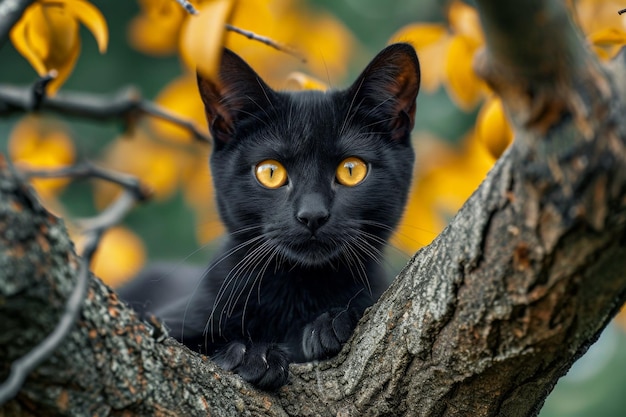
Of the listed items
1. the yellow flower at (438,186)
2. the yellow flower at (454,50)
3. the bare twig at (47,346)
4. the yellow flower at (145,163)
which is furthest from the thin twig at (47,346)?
the yellow flower at (145,163)

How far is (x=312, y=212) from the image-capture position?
2.08 meters

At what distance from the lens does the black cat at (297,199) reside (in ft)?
7.23

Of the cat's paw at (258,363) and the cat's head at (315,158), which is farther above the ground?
the cat's head at (315,158)

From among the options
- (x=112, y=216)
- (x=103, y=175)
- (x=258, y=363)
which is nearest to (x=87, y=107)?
(x=103, y=175)

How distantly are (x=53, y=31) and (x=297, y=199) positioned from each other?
2.80 feet

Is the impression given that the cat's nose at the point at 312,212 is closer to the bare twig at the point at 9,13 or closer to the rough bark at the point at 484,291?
the rough bark at the point at 484,291

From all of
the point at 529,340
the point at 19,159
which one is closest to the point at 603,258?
the point at 529,340

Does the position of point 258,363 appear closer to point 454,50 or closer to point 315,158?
point 315,158

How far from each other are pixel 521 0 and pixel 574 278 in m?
0.52

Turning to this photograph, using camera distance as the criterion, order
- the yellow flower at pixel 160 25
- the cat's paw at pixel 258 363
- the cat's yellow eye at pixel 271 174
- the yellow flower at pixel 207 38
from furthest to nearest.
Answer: the cat's yellow eye at pixel 271 174 < the yellow flower at pixel 160 25 < the cat's paw at pixel 258 363 < the yellow flower at pixel 207 38

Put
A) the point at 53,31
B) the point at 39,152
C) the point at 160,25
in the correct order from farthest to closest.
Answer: the point at 39,152
the point at 160,25
the point at 53,31

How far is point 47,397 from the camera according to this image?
122 cm

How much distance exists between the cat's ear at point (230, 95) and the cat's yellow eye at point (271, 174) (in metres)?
0.25

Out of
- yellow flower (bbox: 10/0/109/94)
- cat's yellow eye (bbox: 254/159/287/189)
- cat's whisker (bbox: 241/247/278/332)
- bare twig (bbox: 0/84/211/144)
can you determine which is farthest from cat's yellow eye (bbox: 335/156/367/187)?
yellow flower (bbox: 10/0/109/94)
